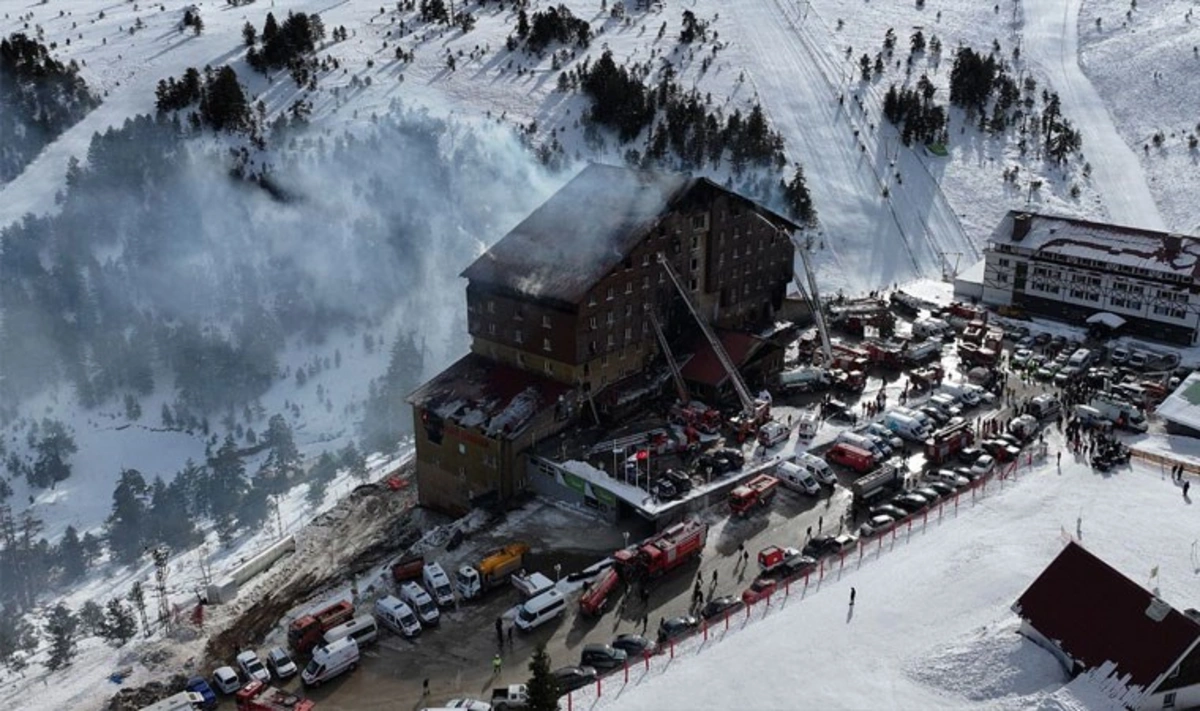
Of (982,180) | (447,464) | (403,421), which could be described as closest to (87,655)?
(447,464)

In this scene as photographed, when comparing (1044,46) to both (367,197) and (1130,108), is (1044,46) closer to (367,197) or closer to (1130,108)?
(1130,108)

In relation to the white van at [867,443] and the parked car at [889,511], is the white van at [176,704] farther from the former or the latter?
the white van at [867,443]

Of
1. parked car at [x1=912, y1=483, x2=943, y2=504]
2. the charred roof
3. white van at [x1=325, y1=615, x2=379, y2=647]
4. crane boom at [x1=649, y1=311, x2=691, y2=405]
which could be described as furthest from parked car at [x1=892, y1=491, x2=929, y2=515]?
white van at [x1=325, y1=615, x2=379, y2=647]

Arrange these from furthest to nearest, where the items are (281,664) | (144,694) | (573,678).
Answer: (144,694) → (281,664) → (573,678)

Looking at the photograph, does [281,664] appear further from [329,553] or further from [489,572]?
[329,553]

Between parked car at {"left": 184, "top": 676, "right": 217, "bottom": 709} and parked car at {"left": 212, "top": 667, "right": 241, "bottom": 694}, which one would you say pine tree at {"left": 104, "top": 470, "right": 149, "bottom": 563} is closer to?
parked car at {"left": 184, "top": 676, "right": 217, "bottom": 709}

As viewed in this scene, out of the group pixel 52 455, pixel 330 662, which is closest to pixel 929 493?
pixel 330 662
